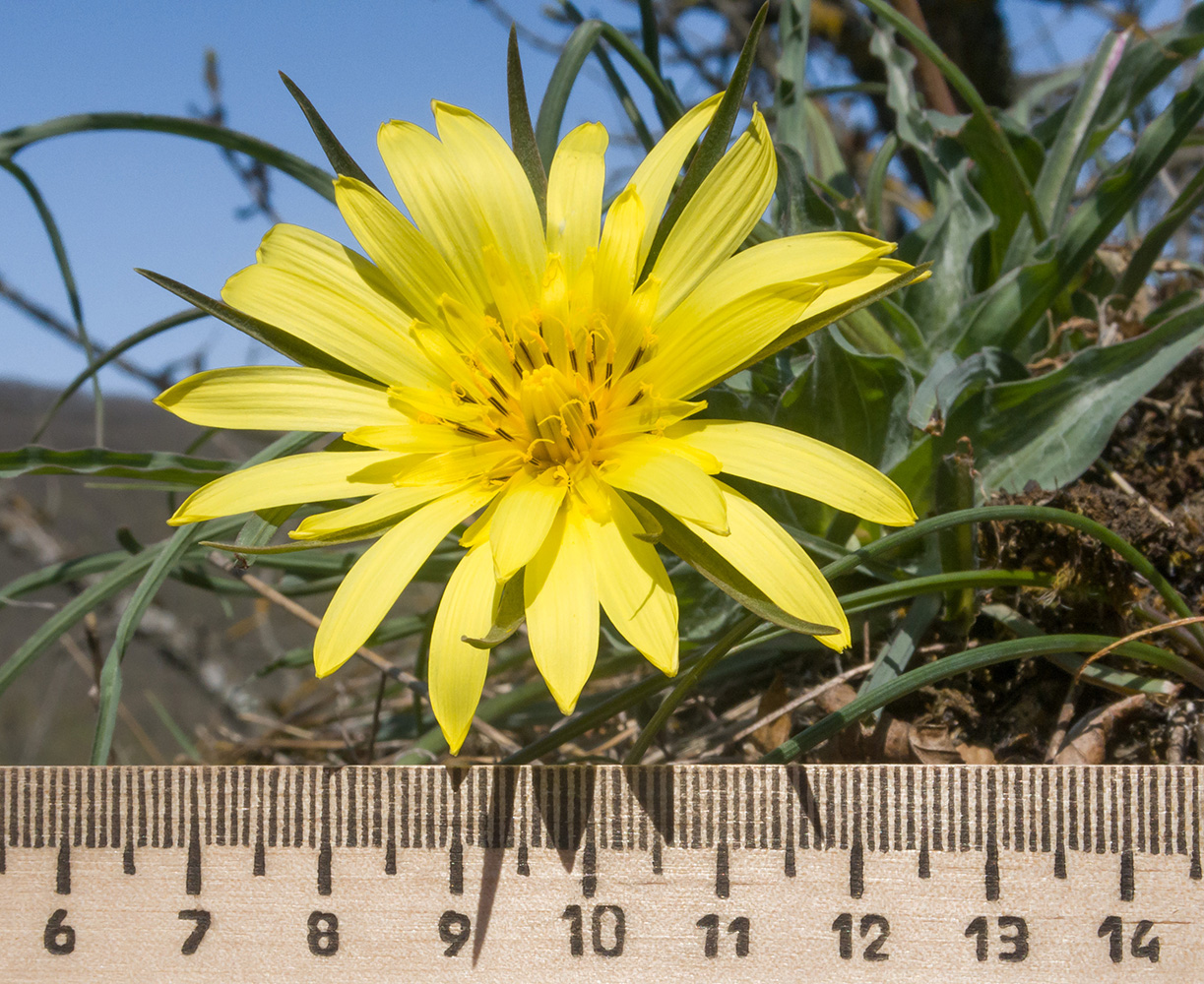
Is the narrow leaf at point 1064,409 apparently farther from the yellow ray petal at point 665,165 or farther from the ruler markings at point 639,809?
the yellow ray petal at point 665,165

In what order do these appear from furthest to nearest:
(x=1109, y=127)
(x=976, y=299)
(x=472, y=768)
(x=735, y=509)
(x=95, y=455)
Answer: (x=1109, y=127)
(x=976, y=299)
(x=95, y=455)
(x=472, y=768)
(x=735, y=509)

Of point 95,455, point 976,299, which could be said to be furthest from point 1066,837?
point 95,455

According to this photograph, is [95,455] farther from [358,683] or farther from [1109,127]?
[1109,127]

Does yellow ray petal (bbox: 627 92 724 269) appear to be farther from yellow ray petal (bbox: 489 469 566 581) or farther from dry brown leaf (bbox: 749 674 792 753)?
dry brown leaf (bbox: 749 674 792 753)

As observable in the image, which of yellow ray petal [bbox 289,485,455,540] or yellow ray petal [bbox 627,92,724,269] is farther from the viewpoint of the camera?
yellow ray petal [bbox 627,92,724,269]

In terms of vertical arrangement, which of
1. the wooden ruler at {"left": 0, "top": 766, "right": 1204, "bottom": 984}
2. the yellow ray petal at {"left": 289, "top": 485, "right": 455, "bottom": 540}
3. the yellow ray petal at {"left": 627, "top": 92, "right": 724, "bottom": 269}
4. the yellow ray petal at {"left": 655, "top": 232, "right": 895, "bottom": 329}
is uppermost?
the yellow ray petal at {"left": 627, "top": 92, "right": 724, "bottom": 269}


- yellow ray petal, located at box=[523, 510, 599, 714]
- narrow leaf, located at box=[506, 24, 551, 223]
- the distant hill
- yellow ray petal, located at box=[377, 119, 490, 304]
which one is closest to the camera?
yellow ray petal, located at box=[523, 510, 599, 714]

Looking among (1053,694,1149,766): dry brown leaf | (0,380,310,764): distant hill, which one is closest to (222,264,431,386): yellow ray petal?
(1053,694,1149,766): dry brown leaf
